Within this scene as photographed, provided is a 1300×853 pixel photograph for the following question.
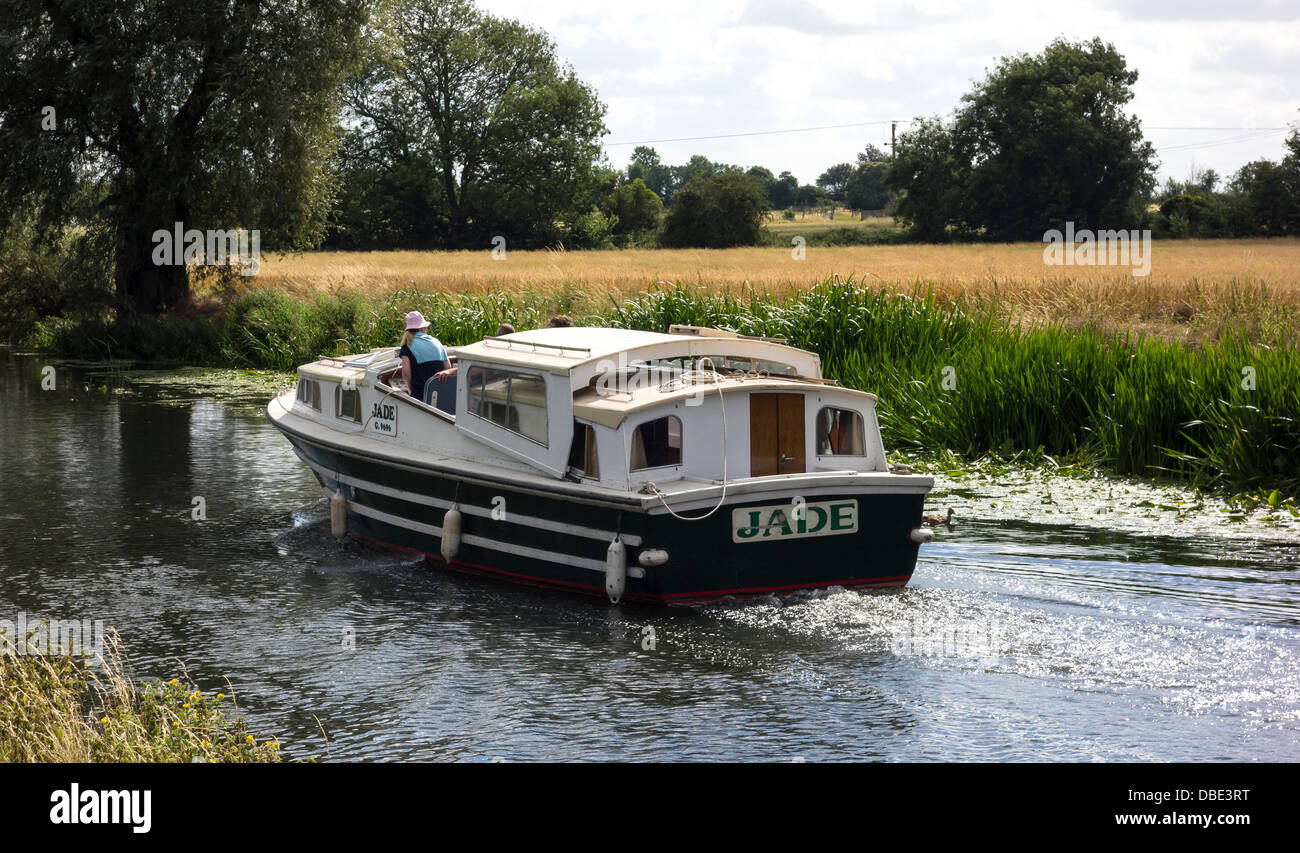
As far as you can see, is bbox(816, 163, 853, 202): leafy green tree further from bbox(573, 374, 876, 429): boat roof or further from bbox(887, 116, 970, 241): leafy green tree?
bbox(573, 374, 876, 429): boat roof

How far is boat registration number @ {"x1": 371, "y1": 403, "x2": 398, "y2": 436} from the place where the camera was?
1267 centimetres


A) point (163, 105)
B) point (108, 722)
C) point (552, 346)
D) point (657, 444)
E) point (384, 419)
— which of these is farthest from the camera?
point (163, 105)

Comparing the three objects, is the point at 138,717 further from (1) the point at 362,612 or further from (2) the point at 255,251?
(2) the point at 255,251

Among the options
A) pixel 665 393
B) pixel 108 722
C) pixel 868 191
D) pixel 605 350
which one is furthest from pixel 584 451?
pixel 868 191

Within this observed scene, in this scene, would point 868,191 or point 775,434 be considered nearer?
point 775,434

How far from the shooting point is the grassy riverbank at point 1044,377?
1406cm

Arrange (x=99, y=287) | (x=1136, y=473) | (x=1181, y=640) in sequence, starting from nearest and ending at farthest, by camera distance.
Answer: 1. (x=1181, y=640)
2. (x=1136, y=473)
3. (x=99, y=287)

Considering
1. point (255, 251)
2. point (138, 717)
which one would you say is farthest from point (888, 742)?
point (255, 251)

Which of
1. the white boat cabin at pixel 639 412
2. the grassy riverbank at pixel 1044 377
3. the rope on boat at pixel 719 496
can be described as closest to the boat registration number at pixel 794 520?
the rope on boat at pixel 719 496

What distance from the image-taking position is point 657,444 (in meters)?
10.5

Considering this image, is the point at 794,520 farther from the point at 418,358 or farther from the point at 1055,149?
the point at 1055,149

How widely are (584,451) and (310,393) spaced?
527cm
